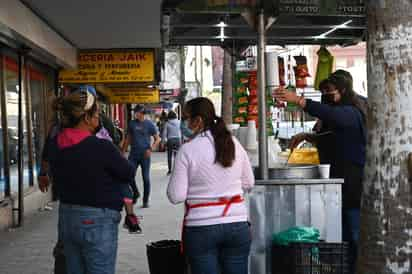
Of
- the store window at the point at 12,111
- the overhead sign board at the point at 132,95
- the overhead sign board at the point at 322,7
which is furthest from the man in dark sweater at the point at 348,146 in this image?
the overhead sign board at the point at 132,95

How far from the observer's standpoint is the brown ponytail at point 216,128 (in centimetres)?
427

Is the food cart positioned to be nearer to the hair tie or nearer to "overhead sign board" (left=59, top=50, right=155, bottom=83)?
the hair tie

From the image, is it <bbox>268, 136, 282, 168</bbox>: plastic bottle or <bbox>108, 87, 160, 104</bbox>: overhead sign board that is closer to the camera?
<bbox>268, 136, 282, 168</bbox>: plastic bottle

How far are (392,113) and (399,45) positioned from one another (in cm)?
41

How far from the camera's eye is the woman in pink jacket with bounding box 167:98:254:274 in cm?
423

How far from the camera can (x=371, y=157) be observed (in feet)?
14.0

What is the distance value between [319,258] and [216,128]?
54.7 inches

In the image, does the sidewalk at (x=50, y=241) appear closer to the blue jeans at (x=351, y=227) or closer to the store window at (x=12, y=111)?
the store window at (x=12, y=111)

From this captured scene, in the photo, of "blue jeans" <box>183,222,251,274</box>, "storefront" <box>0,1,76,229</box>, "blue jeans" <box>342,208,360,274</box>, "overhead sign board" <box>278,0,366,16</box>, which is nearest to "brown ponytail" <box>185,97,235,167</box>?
"blue jeans" <box>183,222,251,274</box>

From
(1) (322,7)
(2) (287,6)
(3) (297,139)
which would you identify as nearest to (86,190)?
(3) (297,139)

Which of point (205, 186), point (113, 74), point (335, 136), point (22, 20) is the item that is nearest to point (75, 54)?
point (113, 74)

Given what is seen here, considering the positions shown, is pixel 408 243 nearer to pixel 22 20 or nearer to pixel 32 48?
pixel 22 20

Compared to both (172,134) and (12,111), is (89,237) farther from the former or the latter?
(172,134)

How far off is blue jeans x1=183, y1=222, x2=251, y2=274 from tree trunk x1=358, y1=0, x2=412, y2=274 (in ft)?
2.57
